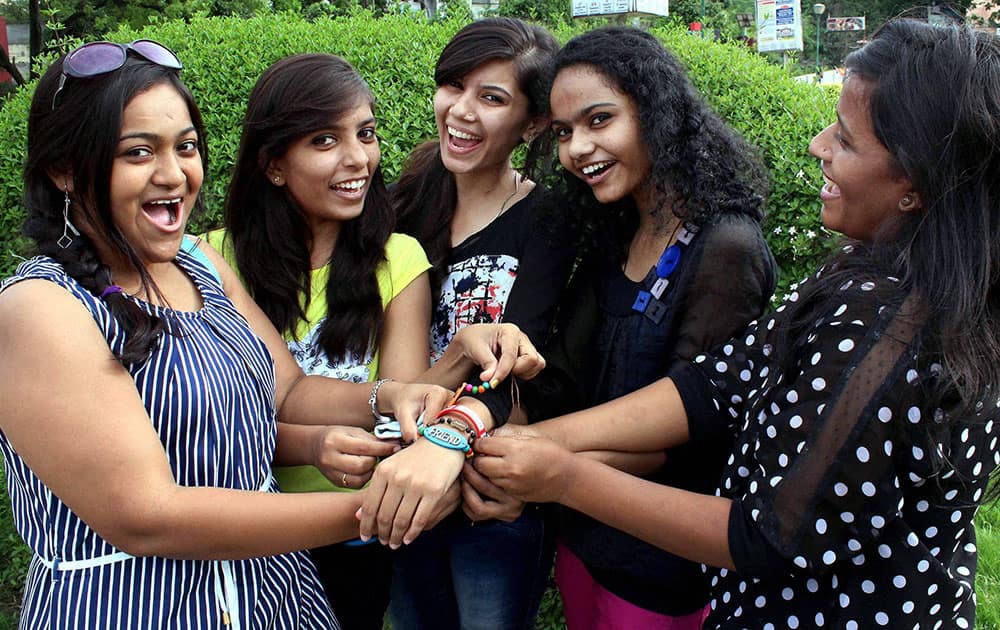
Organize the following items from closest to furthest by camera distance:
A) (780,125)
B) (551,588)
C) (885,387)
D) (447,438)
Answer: (885,387) < (447,438) < (551,588) < (780,125)

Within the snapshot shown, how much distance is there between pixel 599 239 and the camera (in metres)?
2.58

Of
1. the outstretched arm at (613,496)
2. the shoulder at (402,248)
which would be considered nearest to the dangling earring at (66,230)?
the shoulder at (402,248)

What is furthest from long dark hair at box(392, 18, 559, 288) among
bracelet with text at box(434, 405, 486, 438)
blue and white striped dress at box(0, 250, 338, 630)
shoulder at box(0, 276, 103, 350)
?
shoulder at box(0, 276, 103, 350)

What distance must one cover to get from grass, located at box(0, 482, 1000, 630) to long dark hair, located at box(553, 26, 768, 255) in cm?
197

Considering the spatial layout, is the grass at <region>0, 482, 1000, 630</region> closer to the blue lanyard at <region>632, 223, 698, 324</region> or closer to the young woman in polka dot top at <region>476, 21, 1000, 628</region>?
the blue lanyard at <region>632, 223, 698, 324</region>

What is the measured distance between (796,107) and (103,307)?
10.9ft

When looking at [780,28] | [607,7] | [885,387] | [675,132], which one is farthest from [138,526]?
[780,28]

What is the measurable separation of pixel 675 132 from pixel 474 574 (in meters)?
1.36

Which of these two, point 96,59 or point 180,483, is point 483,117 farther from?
point 180,483

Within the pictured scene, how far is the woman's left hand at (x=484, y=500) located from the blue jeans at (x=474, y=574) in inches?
8.1

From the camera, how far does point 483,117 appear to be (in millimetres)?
2777

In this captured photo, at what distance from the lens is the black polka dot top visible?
1.63 meters

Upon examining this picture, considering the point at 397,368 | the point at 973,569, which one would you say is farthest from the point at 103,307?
the point at 973,569

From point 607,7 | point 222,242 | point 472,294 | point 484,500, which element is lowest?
point 484,500
